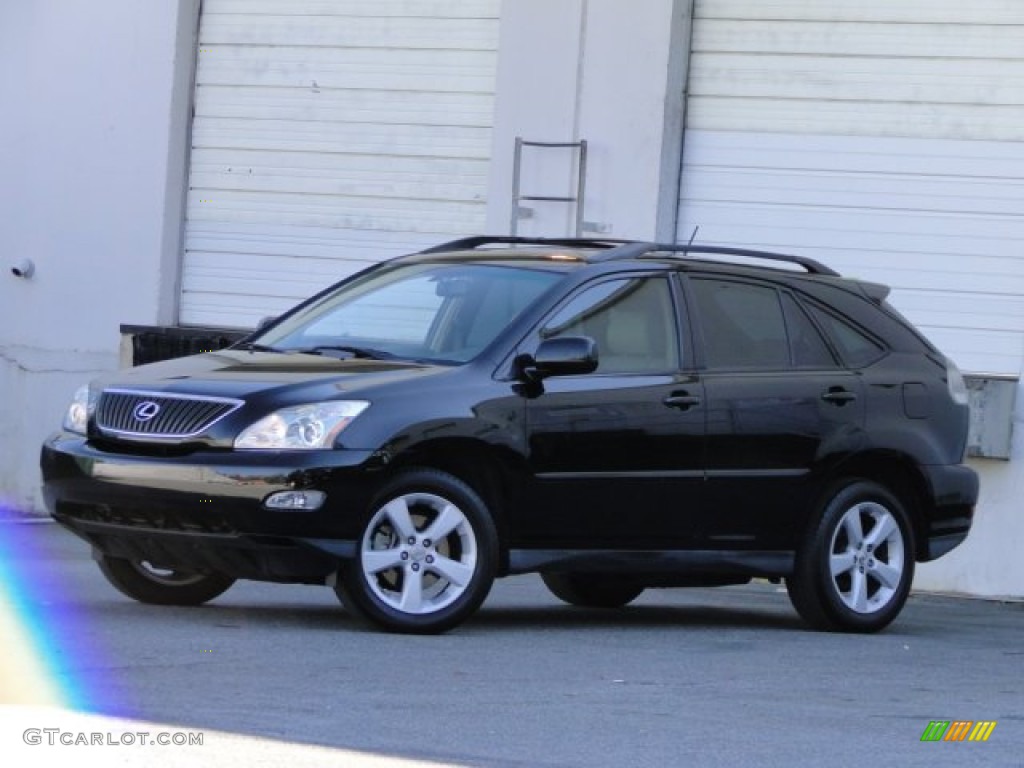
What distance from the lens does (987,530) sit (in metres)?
15.9

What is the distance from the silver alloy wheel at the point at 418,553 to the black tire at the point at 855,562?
6.59 ft

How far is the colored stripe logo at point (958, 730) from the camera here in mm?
7824

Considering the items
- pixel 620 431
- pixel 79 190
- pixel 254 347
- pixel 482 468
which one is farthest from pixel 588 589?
pixel 79 190

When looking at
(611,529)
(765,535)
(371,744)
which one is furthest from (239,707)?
(765,535)

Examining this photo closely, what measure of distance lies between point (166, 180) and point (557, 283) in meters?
9.21

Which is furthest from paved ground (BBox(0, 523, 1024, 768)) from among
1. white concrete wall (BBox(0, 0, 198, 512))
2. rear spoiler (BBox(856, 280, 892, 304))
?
white concrete wall (BBox(0, 0, 198, 512))

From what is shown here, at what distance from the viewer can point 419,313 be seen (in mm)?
10664

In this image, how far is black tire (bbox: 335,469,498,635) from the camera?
31.8 ft

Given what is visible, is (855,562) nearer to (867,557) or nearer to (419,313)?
(867,557)

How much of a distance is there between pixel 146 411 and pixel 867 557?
3.58 metres

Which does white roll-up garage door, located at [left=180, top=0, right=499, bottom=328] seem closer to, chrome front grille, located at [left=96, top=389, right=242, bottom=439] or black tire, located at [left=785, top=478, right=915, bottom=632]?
black tire, located at [left=785, top=478, right=915, bottom=632]

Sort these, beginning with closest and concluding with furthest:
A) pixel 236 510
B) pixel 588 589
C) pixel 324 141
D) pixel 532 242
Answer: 1. pixel 236 510
2. pixel 532 242
3. pixel 588 589
4. pixel 324 141

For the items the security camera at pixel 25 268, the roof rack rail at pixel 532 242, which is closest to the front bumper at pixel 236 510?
the roof rack rail at pixel 532 242

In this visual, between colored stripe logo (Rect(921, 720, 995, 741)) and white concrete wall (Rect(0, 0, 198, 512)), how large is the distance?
39.1 ft
